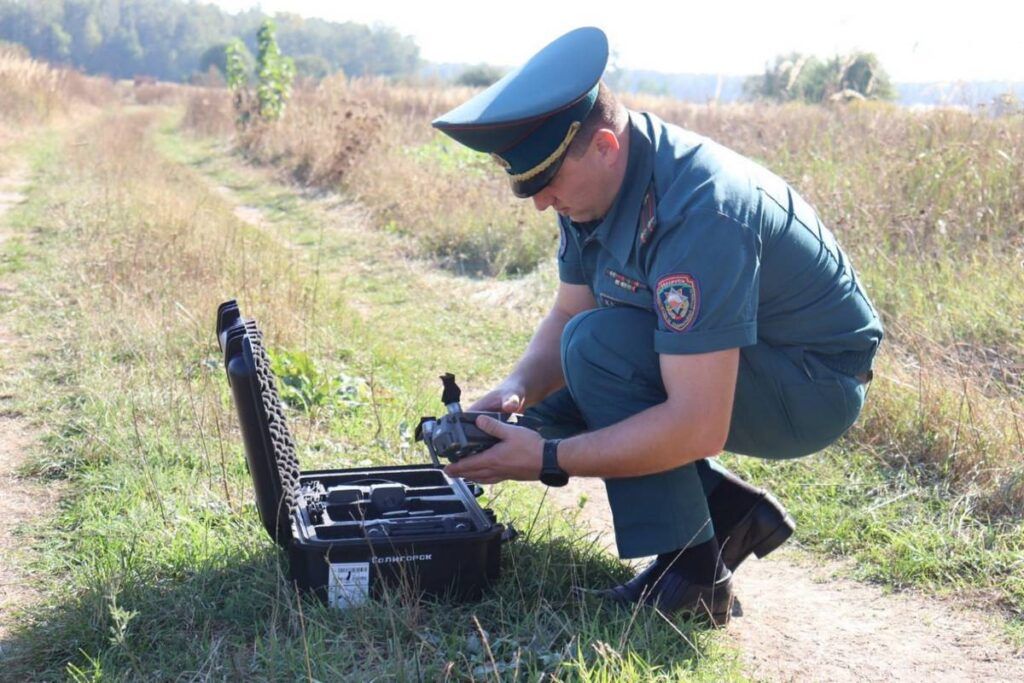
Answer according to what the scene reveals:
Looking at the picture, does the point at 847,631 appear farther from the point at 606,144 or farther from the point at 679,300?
the point at 606,144

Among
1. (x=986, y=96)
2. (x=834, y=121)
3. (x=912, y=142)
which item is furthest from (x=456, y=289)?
(x=834, y=121)

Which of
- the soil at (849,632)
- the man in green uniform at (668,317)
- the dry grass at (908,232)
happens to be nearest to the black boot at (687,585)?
the man in green uniform at (668,317)

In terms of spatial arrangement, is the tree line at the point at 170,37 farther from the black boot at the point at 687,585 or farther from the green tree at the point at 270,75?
the black boot at the point at 687,585

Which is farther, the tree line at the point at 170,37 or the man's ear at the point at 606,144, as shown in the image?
the tree line at the point at 170,37

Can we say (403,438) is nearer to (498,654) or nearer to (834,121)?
(498,654)

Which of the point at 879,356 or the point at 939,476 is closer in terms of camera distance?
the point at 939,476

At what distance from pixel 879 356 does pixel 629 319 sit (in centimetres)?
226

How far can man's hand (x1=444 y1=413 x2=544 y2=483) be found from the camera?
2449 millimetres

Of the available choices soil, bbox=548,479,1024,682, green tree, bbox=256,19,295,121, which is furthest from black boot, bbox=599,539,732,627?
green tree, bbox=256,19,295,121

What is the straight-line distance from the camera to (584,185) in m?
2.46

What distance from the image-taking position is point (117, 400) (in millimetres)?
3832

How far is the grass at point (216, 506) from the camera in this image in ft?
7.61

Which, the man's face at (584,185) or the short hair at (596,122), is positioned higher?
the short hair at (596,122)

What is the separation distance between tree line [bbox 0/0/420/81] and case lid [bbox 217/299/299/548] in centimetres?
6314
